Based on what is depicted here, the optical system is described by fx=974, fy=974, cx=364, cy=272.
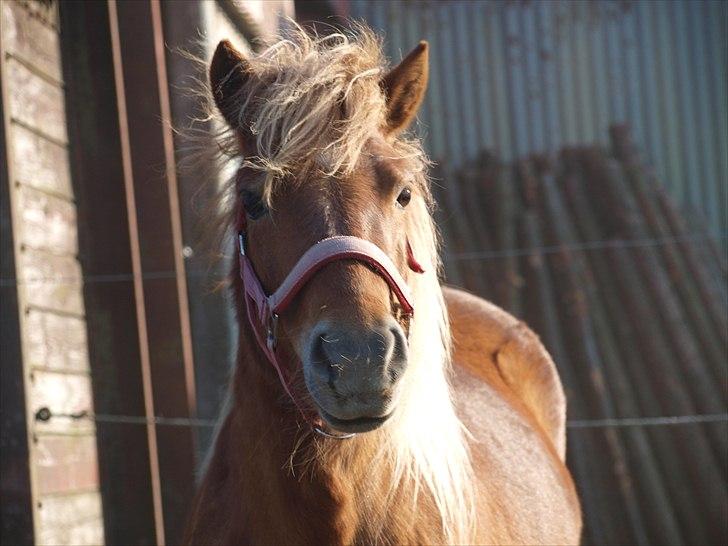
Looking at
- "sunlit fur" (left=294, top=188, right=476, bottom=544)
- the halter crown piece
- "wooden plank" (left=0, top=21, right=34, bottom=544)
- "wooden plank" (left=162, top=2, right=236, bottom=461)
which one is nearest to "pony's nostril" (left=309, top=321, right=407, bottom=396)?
the halter crown piece

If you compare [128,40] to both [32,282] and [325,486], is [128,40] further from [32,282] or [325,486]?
[325,486]

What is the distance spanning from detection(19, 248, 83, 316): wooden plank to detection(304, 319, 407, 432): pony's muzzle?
1.84 metres

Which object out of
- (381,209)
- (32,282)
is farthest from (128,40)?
(381,209)

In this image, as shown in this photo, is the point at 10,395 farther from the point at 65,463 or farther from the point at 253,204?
the point at 253,204

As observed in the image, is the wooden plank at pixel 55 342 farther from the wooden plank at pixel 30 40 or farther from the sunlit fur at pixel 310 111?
the sunlit fur at pixel 310 111

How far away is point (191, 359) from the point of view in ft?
13.1

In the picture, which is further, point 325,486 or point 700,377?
point 700,377

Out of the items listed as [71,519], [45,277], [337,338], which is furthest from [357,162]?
[71,519]

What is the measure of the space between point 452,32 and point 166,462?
16.7 ft

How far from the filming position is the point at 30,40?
365cm

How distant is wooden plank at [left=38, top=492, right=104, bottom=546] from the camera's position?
3.45 m

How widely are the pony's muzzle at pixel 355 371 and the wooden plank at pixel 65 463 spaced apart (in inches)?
73.3

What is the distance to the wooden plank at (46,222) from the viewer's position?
350 centimetres

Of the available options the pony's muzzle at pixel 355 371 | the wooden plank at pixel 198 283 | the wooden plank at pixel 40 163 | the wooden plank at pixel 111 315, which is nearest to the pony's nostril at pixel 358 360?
the pony's muzzle at pixel 355 371
